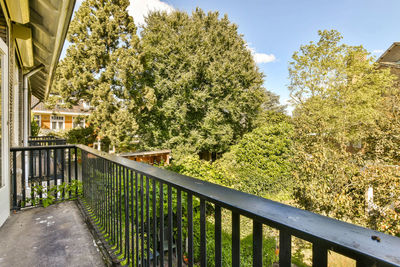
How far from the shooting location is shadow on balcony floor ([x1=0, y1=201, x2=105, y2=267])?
5.84 ft

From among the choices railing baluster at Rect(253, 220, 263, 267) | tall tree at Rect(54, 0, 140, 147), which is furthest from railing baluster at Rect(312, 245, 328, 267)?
tall tree at Rect(54, 0, 140, 147)

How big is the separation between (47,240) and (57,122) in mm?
18616

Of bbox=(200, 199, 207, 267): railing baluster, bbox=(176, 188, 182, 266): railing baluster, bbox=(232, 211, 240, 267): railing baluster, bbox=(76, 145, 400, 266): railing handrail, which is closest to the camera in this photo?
bbox=(76, 145, 400, 266): railing handrail

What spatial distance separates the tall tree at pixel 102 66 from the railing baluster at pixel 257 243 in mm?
10836

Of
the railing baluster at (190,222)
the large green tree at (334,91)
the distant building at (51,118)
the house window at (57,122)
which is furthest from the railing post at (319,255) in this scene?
the house window at (57,122)

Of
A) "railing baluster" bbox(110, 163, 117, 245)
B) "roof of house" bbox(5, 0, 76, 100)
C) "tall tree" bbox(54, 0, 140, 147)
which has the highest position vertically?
"tall tree" bbox(54, 0, 140, 147)

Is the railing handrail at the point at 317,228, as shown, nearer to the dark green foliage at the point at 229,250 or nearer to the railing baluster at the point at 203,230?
the railing baluster at the point at 203,230

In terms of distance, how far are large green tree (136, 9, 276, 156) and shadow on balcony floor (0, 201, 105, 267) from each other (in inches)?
387

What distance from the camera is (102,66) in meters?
10.7

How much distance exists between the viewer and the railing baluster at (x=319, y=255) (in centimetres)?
50

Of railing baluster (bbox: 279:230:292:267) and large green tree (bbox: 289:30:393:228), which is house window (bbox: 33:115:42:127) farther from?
railing baluster (bbox: 279:230:292:267)

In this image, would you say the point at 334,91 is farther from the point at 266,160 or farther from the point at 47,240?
the point at 47,240

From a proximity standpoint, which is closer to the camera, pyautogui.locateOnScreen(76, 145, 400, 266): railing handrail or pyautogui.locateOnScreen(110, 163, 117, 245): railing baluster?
pyautogui.locateOnScreen(76, 145, 400, 266): railing handrail

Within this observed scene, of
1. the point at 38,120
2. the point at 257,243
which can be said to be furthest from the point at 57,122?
the point at 257,243
